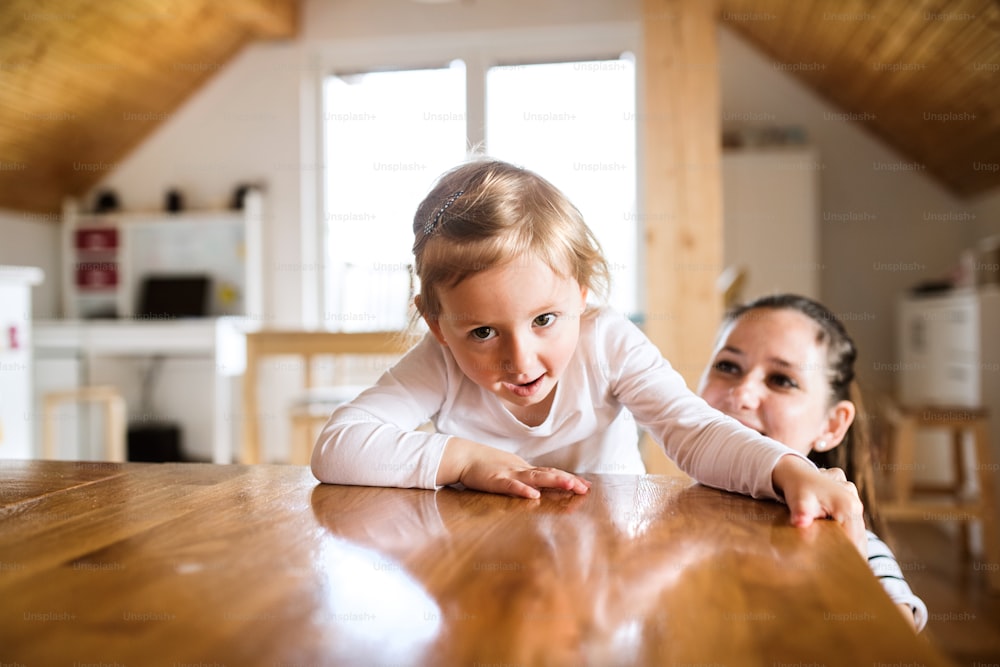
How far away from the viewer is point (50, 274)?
5309 millimetres

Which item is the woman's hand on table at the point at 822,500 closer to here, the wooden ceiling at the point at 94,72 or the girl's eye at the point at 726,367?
the girl's eye at the point at 726,367

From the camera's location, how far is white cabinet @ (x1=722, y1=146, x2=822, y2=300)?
4.32 metres

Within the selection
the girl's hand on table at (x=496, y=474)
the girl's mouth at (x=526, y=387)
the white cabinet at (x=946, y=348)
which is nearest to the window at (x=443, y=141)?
the white cabinet at (x=946, y=348)

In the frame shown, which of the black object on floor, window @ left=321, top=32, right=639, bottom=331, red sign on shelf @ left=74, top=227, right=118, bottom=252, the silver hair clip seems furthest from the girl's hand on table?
red sign on shelf @ left=74, top=227, right=118, bottom=252

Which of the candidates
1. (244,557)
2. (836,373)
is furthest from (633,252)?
(244,557)

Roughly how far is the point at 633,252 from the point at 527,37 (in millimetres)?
1536

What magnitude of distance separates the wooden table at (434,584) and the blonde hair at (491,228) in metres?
0.33

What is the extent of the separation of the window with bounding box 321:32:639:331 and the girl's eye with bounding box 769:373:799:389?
11.7 ft

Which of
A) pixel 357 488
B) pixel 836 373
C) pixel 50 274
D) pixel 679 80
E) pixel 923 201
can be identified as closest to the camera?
pixel 357 488

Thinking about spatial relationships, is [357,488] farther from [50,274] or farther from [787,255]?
[50,274]

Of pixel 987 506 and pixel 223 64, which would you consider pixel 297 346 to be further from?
pixel 223 64

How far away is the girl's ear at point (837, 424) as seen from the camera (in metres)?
1.14

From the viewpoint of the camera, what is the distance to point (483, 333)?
90 centimetres

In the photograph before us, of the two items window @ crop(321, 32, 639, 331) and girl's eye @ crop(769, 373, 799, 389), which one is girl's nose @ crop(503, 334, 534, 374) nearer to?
girl's eye @ crop(769, 373, 799, 389)
